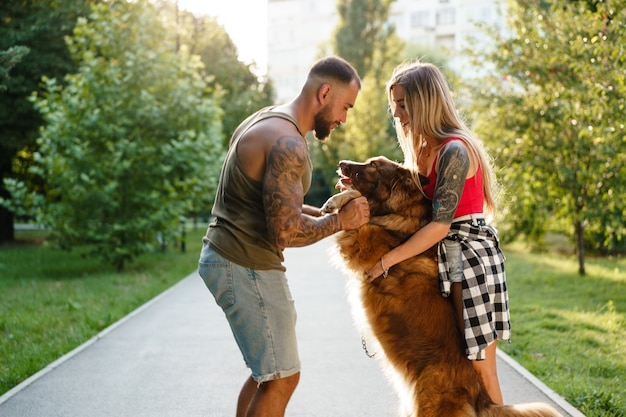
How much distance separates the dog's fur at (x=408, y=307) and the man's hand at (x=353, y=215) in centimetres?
31

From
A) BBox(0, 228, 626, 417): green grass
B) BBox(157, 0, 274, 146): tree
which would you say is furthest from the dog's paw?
BBox(157, 0, 274, 146): tree

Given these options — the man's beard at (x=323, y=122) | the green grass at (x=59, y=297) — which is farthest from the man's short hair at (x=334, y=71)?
the green grass at (x=59, y=297)

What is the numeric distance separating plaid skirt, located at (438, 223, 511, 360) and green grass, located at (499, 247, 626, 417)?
1802 mm

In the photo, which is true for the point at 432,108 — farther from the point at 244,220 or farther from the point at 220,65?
the point at 220,65

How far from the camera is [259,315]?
339 centimetres

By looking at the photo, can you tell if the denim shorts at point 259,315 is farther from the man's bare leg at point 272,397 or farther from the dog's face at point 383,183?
the dog's face at point 383,183

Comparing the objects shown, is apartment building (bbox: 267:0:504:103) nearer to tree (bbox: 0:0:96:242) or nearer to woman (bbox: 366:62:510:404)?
tree (bbox: 0:0:96:242)

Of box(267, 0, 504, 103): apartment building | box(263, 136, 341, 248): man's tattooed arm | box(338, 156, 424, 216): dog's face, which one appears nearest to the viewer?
box(263, 136, 341, 248): man's tattooed arm

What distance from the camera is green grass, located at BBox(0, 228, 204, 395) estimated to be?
725 centimetres

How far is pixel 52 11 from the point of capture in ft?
61.7

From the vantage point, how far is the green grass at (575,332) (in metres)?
5.55

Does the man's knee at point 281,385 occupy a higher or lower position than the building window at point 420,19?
lower

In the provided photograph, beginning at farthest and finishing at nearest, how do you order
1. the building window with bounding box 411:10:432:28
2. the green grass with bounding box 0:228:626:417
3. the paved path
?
the building window with bounding box 411:10:432:28
the green grass with bounding box 0:228:626:417
the paved path

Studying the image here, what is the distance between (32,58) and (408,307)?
1814 cm
